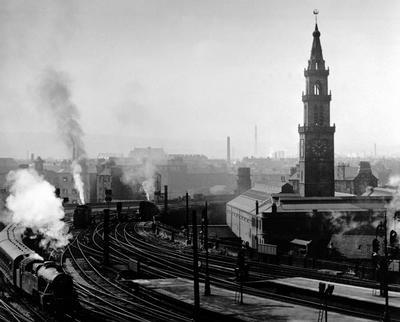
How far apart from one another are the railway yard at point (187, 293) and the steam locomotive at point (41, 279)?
86 centimetres

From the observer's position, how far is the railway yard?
2745 centimetres

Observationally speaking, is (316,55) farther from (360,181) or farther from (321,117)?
(360,181)

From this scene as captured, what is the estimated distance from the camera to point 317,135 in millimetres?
78062

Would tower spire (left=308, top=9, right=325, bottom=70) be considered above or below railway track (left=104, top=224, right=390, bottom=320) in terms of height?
above

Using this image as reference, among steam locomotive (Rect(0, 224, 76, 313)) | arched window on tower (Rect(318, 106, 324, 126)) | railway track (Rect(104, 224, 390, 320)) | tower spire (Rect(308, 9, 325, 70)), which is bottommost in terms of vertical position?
railway track (Rect(104, 224, 390, 320))

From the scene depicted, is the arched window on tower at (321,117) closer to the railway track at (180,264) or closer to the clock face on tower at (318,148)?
the clock face on tower at (318,148)

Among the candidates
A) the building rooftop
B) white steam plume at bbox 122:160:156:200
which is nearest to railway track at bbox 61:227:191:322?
the building rooftop

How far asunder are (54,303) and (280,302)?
12.2 meters

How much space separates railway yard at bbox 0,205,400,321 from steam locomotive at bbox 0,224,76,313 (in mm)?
858

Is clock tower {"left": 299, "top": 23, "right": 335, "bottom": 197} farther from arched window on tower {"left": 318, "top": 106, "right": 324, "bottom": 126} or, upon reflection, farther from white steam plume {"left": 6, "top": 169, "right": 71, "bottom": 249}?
white steam plume {"left": 6, "top": 169, "right": 71, "bottom": 249}

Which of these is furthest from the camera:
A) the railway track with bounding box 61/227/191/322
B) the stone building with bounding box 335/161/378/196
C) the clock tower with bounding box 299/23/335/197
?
the stone building with bounding box 335/161/378/196

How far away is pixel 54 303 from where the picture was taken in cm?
2580

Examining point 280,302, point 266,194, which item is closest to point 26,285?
point 280,302

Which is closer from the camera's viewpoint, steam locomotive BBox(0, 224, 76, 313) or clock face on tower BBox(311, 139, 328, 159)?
steam locomotive BBox(0, 224, 76, 313)
